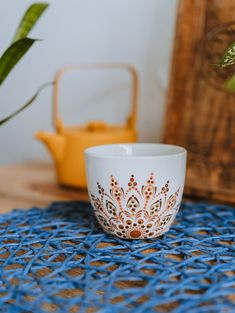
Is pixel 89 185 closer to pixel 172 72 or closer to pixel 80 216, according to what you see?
pixel 80 216

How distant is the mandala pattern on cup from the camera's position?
398 millimetres

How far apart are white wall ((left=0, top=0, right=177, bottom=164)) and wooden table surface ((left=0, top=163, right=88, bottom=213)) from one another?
0.15 metres

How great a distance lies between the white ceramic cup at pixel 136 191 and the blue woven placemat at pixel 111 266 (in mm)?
17

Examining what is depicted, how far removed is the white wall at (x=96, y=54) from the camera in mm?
790

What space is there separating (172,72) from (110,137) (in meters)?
0.13

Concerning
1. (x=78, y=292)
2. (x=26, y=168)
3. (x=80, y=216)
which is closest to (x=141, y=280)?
(x=78, y=292)

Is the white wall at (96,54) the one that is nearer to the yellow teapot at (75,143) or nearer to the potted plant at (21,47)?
the yellow teapot at (75,143)

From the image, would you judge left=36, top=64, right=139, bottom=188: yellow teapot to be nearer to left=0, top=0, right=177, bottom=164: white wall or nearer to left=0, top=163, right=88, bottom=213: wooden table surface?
left=0, top=163, right=88, bottom=213: wooden table surface

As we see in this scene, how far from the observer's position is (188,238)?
411 mm

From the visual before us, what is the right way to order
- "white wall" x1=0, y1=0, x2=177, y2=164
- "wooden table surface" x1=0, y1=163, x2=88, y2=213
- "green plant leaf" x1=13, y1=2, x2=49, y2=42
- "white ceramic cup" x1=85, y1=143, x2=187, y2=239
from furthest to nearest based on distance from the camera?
1. "white wall" x1=0, y1=0, x2=177, y2=164
2. "wooden table surface" x1=0, y1=163, x2=88, y2=213
3. "green plant leaf" x1=13, y1=2, x2=49, y2=42
4. "white ceramic cup" x1=85, y1=143, x2=187, y2=239

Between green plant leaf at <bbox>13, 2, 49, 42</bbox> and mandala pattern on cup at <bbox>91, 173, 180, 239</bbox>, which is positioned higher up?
green plant leaf at <bbox>13, 2, 49, 42</bbox>

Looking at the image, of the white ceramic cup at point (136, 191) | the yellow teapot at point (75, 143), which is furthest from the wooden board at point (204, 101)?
the white ceramic cup at point (136, 191)

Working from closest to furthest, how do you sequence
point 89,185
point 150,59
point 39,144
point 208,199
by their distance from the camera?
point 89,185 < point 208,199 < point 150,59 < point 39,144

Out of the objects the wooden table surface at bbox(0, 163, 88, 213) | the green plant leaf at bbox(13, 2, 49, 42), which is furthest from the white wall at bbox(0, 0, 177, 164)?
the green plant leaf at bbox(13, 2, 49, 42)
